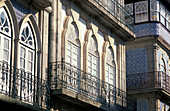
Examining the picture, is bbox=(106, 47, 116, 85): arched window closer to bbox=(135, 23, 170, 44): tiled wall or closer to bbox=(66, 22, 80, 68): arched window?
bbox=(66, 22, 80, 68): arched window

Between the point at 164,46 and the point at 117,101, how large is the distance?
7.49m

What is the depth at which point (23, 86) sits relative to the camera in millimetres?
16594

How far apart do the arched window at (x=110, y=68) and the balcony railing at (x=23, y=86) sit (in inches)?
212

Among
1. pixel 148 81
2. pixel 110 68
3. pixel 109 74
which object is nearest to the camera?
pixel 109 74

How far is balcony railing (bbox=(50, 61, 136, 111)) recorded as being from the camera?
60.8ft

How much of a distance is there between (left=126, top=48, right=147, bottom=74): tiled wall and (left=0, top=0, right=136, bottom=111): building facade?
12.5 feet

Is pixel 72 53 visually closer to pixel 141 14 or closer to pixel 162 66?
pixel 141 14

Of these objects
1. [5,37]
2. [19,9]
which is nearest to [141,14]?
[19,9]

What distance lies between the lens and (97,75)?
21.9 meters

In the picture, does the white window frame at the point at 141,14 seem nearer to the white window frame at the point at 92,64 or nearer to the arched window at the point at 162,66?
the arched window at the point at 162,66

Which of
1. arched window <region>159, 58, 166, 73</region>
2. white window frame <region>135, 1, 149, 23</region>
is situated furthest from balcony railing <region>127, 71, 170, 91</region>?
white window frame <region>135, 1, 149, 23</region>

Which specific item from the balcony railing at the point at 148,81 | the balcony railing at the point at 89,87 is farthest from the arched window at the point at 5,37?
the balcony railing at the point at 148,81

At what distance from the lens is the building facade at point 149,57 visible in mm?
27500

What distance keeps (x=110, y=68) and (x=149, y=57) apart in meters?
5.53
